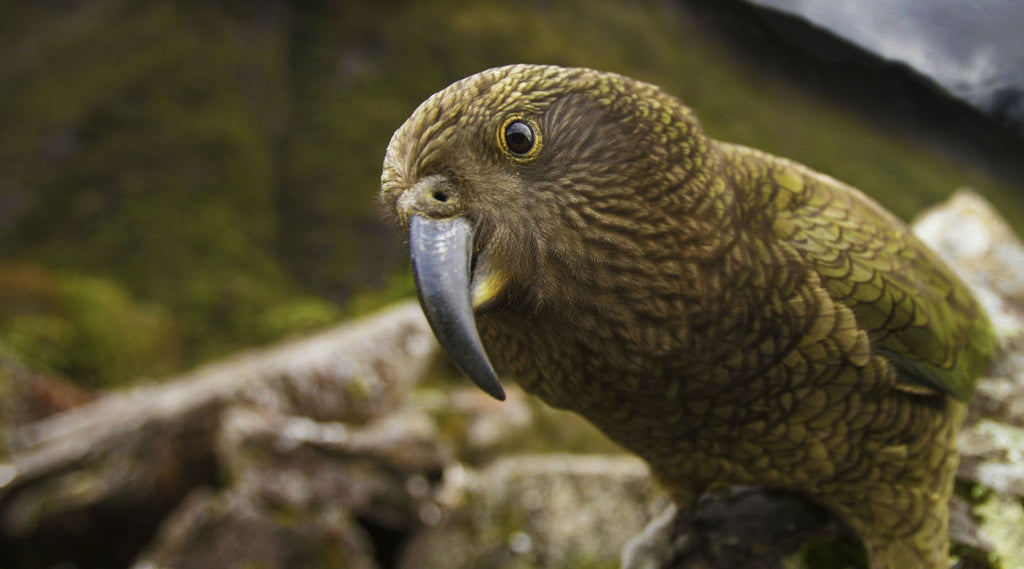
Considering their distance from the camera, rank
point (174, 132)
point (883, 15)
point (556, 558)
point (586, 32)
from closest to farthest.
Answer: point (883, 15) < point (586, 32) < point (556, 558) < point (174, 132)

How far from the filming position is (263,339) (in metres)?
13.9

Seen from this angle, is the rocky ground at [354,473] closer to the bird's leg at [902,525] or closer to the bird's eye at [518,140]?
the bird's leg at [902,525]

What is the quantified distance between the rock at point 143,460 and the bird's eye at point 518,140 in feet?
14.6

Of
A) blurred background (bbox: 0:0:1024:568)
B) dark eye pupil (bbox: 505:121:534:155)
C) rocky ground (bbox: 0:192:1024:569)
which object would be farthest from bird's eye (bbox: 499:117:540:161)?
rocky ground (bbox: 0:192:1024:569)

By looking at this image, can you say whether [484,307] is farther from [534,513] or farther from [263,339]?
[263,339]

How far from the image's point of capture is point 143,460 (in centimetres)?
511

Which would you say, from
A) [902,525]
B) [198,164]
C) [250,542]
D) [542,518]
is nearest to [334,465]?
[250,542]

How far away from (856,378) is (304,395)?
4.48 m

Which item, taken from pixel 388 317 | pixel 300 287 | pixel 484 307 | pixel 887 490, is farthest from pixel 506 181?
pixel 300 287

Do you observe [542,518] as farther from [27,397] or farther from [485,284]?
[27,397]

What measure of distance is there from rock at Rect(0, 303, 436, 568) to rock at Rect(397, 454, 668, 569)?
1558 mm

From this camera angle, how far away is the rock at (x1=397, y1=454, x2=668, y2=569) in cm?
415

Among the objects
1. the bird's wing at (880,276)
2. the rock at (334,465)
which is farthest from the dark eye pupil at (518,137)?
the rock at (334,465)

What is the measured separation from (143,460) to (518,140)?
4.83 m
